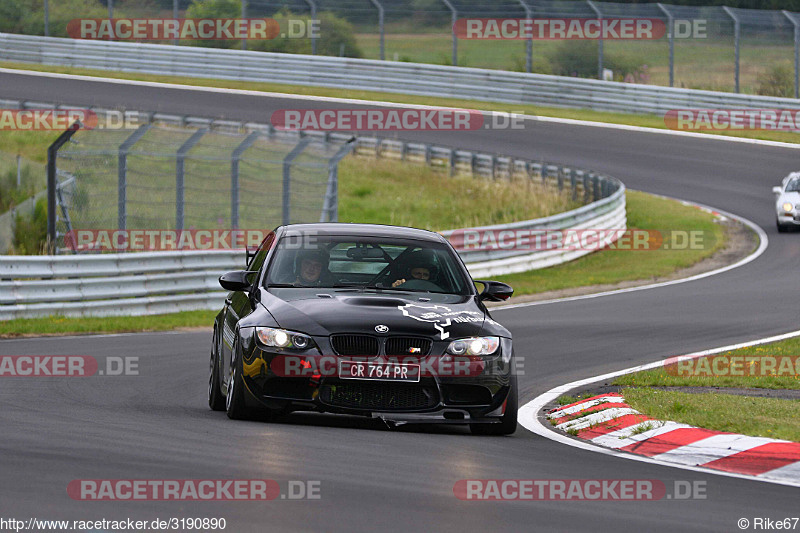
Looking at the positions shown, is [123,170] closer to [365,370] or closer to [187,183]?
[365,370]

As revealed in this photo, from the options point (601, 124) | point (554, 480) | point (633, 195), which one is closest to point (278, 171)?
point (633, 195)

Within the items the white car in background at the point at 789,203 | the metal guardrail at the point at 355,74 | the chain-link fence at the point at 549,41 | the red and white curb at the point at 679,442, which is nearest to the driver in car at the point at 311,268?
the red and white curb at the point at 679,442

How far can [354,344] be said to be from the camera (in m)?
8.48

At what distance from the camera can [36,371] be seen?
40.1 ft

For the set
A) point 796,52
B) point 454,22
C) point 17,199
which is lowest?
point 17,199

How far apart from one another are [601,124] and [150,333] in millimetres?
28153

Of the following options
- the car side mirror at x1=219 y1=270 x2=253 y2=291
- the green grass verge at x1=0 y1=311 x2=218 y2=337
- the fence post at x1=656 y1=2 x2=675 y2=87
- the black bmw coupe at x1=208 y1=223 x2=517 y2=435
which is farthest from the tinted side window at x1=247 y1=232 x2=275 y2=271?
the fence post at x1=656 y1=2 x2=675 y2=87

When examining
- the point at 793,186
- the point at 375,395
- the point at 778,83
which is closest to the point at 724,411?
the point at 375,395

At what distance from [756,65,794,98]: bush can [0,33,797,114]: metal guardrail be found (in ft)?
8.26

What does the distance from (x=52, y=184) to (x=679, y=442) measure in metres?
13.2

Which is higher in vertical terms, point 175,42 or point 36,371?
point 175,42

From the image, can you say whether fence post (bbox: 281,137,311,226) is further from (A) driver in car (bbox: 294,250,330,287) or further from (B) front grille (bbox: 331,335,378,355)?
(B) front grille (bbox: 331,335,378,355)

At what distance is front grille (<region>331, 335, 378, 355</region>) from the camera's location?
27.8 feet

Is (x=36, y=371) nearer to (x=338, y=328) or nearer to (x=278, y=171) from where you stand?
(x=338, y=328)
